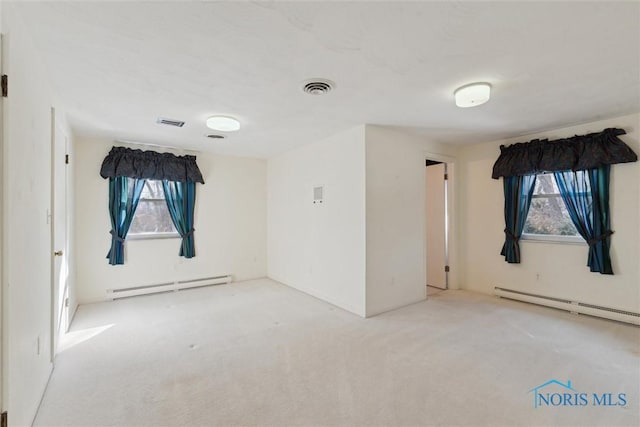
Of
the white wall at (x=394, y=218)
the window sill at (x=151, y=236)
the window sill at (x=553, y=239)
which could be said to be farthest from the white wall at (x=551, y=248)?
the window sill at (x=151, y=236)

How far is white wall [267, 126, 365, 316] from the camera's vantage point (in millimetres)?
3732

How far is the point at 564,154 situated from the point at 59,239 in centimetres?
578

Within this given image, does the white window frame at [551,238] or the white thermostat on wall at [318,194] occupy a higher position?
the white thermostat on wall at [318,194]

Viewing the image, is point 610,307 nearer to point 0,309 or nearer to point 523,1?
point 523,1

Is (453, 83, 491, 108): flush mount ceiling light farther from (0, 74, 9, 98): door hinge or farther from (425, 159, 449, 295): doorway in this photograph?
(0, 74, 9, 98): door hinge

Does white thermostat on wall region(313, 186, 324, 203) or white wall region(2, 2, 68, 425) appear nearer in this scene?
white wall region(2, 2, 68, 425)

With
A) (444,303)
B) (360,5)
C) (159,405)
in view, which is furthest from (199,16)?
(444,303)

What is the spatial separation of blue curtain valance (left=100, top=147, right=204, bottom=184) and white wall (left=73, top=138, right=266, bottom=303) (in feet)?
0.60

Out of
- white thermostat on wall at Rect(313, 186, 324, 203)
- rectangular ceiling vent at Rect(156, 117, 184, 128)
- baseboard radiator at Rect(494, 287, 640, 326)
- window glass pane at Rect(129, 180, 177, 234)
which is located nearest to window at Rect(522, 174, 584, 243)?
baseboard radiator at Rect(494, 287, 640, 326)

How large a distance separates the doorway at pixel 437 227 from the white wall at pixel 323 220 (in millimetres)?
1733

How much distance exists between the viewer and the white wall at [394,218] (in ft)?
12.1

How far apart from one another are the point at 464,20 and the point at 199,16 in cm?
150

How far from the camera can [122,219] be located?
4348 mm

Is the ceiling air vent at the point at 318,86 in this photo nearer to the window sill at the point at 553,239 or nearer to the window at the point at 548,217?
the window at the point at 548,217
